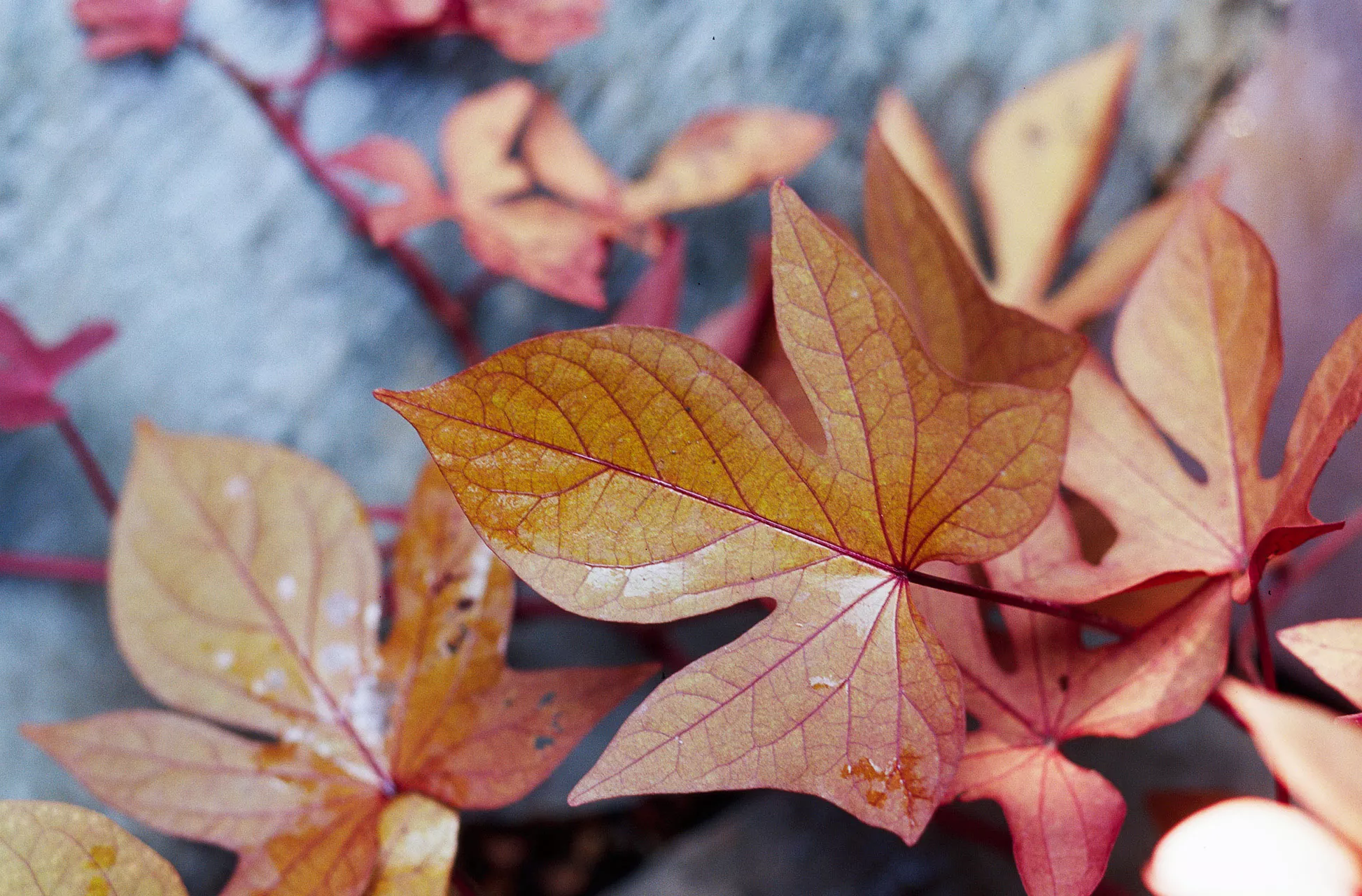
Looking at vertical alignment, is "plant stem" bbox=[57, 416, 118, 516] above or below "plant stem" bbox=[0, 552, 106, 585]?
above

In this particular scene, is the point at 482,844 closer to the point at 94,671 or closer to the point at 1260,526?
the point at 94,671

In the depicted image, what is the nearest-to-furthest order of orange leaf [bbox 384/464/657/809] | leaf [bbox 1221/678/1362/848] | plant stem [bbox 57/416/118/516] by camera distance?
leaf [bbox 1221/678/1362/848] < orange leaf [bbox 384/464/657/809] < plant stem [bbox 57/416/118/516]

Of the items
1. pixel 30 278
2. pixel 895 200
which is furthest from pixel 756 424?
pixel 30 278

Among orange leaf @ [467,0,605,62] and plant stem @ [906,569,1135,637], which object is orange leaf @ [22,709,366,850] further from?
orange leaf @ [467,0,605,62]

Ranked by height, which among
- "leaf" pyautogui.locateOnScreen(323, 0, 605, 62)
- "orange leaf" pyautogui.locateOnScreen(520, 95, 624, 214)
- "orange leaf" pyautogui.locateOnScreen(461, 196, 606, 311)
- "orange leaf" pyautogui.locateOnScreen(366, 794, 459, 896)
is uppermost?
"leaf" pyautogui.locateOnScreen(323, 0, 605, 62)

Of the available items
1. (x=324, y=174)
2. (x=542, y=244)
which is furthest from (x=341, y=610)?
(x=324, y=174)

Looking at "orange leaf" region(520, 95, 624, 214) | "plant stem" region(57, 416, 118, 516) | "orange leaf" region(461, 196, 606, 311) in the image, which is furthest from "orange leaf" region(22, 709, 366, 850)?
"orange leaf" region(520, 95, 624, 214)

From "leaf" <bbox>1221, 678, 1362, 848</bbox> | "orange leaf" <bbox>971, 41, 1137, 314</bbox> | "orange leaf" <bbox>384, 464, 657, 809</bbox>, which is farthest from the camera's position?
"orange leaf" <bbox>971, 41, 1137, 314</bbox>

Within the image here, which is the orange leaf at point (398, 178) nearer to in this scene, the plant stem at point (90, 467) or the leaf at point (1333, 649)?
the plant stem at point (90, 467)
